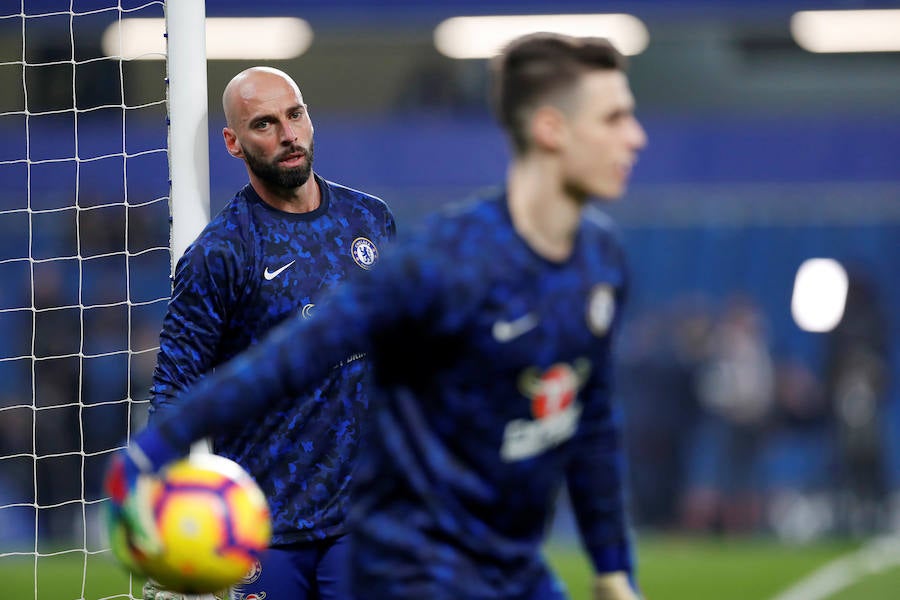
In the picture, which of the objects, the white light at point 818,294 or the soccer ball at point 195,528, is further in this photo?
the white light at point 818,294

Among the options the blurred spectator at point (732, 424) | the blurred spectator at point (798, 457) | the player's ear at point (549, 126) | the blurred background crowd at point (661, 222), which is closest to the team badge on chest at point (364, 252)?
the player's ear at point (549, 126)

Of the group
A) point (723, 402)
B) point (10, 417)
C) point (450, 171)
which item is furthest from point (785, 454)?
point (10, 417)

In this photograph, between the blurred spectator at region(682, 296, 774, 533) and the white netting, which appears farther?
the blurred spectator at region(682, 296, 774, 533)

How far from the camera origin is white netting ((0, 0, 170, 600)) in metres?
13.3

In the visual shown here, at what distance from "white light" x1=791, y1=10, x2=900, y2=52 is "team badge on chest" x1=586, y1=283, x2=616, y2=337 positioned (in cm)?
1606

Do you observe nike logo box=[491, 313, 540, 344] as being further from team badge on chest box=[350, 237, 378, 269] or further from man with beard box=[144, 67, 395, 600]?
team badge on chest box=[350, 237, 378, 269]

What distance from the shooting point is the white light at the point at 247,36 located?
57.4ft

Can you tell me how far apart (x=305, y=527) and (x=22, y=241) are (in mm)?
12018

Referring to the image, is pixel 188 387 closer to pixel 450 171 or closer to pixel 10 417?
pixel 10 417

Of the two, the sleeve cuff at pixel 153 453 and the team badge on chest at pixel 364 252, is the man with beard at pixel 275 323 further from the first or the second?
the sleeve cuff at pixel 153 453

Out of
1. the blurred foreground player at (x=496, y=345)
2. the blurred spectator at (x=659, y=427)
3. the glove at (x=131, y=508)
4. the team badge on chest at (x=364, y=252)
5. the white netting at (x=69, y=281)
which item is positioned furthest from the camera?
the blurred spectator at (x=659, y=427)

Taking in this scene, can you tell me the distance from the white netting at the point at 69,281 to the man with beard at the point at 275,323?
6.75 meters

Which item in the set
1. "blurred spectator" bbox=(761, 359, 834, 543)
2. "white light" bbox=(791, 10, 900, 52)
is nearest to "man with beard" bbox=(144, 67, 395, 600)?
"blurred spectator" bbox=(761, 359, 834, 543)

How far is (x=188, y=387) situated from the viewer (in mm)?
4621
